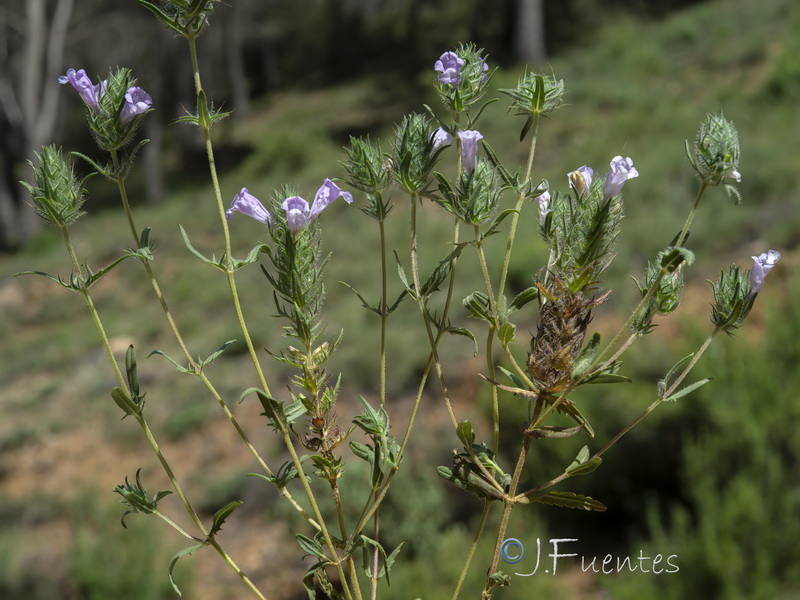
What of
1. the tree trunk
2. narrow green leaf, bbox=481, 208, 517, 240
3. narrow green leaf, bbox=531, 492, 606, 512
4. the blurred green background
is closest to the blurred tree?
the blurred green background

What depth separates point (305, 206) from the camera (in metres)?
0.89

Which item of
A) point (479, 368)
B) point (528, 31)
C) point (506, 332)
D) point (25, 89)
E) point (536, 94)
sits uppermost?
point (536, 94)

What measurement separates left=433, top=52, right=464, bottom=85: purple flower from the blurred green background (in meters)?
0.31

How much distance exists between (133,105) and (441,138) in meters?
0.38

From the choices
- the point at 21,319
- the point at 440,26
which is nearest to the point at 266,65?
the point at 440,26

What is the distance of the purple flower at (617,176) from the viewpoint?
34.9 inches

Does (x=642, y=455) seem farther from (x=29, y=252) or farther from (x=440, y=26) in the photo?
(x=440, y=26)

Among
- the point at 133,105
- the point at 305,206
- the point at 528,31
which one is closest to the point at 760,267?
the point at 305,206

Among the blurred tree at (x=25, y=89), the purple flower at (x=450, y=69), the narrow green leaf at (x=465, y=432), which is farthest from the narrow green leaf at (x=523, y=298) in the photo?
the blurred tree at (x=25, y=89)

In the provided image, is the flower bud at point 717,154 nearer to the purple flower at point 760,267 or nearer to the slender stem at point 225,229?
the purple flower at point 760,267

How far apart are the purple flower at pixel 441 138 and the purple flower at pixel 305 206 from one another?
0.49 ft

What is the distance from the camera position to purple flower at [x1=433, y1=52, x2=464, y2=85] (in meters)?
0.94

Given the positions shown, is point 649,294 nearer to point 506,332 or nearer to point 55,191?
point 506,332

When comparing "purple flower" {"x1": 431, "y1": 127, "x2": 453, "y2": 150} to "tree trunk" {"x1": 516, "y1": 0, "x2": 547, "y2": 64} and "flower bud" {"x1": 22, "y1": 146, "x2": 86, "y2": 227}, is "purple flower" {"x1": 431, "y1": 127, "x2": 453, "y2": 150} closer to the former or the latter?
"flower bud" {"x1": 22, "y1": 146, "x2": 86, "y2": 227}
